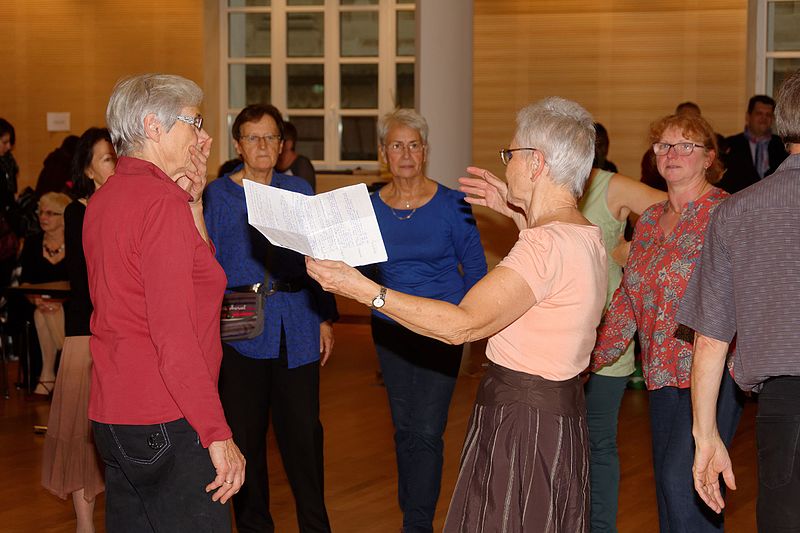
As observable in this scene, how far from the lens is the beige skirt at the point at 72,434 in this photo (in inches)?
181

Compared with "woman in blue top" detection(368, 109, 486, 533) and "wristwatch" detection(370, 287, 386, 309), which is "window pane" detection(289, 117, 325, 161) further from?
"wristwatch" detection(370, 287, 386, 309)

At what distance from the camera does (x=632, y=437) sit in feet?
21.9

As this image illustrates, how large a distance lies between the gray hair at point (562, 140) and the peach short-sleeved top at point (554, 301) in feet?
0.52

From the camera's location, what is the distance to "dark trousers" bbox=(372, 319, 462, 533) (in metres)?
4.60

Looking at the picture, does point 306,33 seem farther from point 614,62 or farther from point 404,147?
point 404,147

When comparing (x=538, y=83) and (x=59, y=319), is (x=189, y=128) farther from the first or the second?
(x=538, y=83)

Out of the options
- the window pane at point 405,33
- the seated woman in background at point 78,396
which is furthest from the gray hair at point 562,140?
the window pane at point 405,33

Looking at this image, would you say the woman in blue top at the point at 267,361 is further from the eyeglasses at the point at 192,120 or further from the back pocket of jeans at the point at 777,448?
the back pocket of jeans at the point at 777,448

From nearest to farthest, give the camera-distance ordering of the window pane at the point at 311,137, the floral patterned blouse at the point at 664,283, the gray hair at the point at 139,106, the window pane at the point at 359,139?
the gray hair at the point at 139,106
the floral patterned blouse at the point at 664,283
the window pane at the point at 359,139
the window pane at the point at 311,137

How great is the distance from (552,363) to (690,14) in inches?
337

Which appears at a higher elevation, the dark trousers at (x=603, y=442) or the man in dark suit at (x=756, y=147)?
the man in dark suit at (x=756, y=147)

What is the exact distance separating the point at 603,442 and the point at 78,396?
2.29 m

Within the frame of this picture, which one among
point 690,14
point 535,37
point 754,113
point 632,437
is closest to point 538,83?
point 535,37

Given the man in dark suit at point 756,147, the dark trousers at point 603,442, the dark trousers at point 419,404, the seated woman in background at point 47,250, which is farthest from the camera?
the man in dark suit at point 756,147
